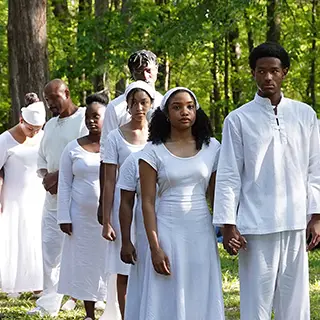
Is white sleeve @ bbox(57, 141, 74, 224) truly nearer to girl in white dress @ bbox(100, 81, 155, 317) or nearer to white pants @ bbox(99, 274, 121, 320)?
white pants @ bbox(99, 274, 121, 320)

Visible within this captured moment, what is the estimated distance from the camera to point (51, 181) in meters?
9.45

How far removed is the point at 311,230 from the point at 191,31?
489 inches

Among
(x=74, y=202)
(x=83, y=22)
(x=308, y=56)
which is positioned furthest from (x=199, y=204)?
(x=308, y=56)

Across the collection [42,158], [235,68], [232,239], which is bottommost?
[232,239]

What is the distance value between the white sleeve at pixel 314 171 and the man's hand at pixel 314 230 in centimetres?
6

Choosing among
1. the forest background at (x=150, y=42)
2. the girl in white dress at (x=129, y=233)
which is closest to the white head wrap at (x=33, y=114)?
the forest background at (x=150, y=42)

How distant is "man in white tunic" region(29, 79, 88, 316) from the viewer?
9.32m

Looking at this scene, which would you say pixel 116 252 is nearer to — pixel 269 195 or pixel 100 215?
pixel 100 215

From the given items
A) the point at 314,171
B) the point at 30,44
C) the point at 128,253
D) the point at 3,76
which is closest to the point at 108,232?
the point at 128,253

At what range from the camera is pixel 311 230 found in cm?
586

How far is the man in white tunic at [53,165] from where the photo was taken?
9.32m

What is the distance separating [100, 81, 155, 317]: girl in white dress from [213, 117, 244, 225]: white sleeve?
1.61 meters

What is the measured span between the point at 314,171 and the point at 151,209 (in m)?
1.07

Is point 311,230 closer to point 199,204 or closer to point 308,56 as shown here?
point 199,204
